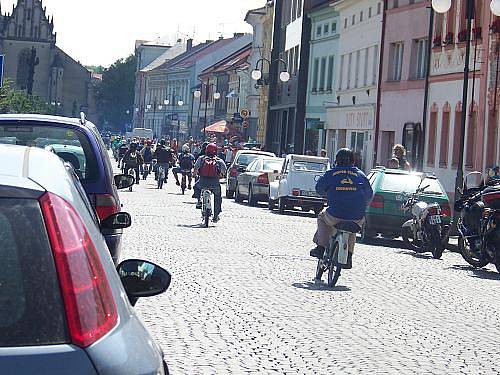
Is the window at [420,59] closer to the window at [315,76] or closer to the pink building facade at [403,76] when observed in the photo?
the pink building facade at [403,76]

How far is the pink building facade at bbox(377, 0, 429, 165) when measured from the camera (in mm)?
48781

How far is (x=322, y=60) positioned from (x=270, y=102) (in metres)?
14.7

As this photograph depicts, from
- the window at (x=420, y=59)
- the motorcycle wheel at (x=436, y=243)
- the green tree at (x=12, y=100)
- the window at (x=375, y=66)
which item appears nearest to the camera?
the motorcycle wheel at (x=436, y=243)

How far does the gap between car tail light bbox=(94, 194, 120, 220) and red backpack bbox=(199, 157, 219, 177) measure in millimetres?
16734

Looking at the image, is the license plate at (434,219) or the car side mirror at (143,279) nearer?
the car side mirror at (143,279)

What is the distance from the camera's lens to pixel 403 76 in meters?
51.1

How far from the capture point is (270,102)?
83625 mm

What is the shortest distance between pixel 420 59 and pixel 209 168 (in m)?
22.5

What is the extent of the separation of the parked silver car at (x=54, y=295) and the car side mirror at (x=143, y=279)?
113 centimetres

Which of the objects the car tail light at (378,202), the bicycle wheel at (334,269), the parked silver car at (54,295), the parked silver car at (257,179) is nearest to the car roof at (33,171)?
the parked silver car at (54,295)

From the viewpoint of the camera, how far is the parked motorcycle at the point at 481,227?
20172 millimetres

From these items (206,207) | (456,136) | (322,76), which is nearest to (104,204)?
(206,207)

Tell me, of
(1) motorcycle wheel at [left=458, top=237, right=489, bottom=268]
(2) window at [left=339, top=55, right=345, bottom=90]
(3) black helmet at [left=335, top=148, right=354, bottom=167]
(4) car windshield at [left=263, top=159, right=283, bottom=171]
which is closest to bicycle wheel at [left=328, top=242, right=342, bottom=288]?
(3) black helmet at [left=335, top=148, right=354, bottom=167]

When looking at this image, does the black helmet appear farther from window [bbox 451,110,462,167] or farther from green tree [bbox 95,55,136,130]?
green tree [bbox 95,55,136,130]
